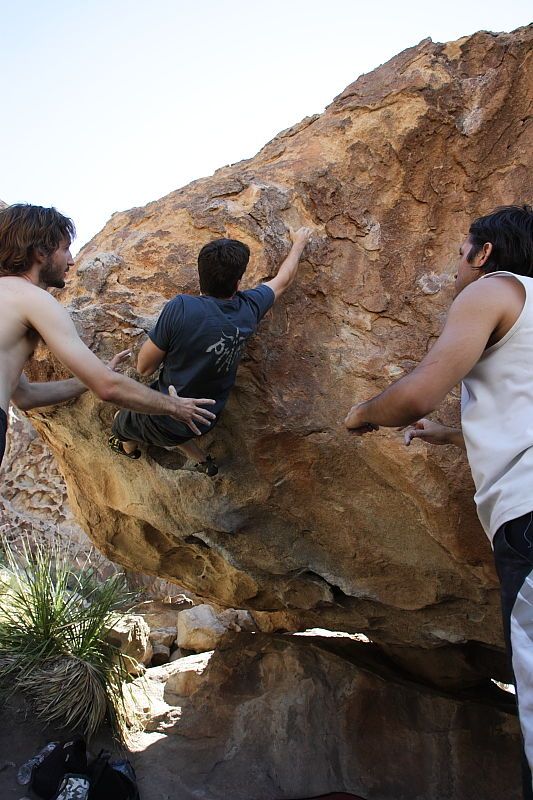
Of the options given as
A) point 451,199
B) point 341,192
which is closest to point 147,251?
point 341,192

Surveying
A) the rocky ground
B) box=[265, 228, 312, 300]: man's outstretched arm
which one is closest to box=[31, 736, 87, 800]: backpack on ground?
the rocky ground

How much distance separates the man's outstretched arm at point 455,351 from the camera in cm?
197

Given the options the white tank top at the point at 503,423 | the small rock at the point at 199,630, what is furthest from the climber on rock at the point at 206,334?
the small rock at the point at 199,630

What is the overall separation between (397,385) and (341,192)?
158 cm

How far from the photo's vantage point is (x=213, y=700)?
179 inches

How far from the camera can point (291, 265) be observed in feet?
10.2

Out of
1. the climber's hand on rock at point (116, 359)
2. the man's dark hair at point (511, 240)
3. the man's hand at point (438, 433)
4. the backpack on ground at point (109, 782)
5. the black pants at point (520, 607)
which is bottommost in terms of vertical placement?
the backpack on ground at point (109, 782)

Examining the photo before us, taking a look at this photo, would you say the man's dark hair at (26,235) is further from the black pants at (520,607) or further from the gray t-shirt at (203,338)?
the black pants at (520,607)

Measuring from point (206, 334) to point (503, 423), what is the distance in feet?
3.91

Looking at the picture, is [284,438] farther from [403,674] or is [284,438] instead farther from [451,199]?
[403,674]

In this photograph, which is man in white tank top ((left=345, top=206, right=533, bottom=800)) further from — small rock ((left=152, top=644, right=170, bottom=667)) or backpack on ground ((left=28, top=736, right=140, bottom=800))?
small rock ((left=152, top=644, right=170, bottom=667))

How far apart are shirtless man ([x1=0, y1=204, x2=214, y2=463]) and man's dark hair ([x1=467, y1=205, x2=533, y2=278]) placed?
1.14m

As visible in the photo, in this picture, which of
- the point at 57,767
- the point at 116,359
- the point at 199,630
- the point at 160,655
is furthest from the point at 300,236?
the point at 160,655

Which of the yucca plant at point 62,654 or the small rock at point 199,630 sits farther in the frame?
the small rock at point 199,630
